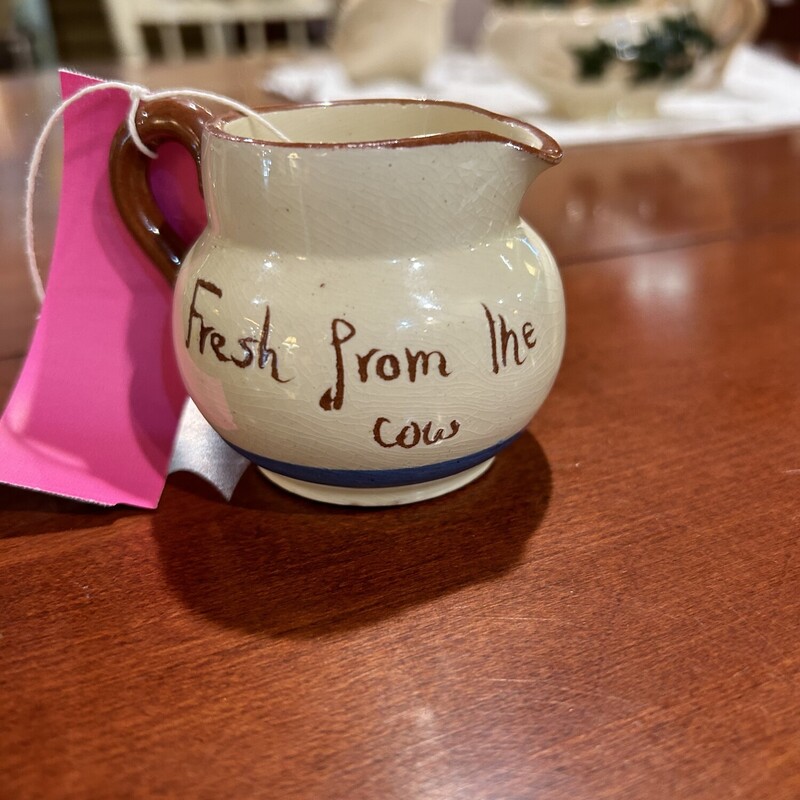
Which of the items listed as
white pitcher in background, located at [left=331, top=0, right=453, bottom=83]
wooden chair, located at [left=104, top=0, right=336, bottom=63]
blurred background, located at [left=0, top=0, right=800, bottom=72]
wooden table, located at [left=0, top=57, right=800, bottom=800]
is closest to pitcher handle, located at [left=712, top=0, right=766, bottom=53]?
white pitcher in background, located at [left=331, top=0, right=453, bottom=83]

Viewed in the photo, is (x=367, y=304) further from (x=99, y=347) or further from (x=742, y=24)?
(x=742, y=24)

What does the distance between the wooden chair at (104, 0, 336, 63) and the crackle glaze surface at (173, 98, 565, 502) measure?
199 centimetres

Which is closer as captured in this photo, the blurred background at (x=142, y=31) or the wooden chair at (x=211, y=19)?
the wooden chair at (x=211, y=19)

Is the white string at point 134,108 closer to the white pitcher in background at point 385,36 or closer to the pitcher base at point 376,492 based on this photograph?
the pitcher base at point 376,492

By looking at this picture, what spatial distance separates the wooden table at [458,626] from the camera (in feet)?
0.83

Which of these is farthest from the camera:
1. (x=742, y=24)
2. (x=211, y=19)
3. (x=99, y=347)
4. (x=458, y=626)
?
(x=211, y=19)

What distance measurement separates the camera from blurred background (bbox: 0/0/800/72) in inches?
92.3

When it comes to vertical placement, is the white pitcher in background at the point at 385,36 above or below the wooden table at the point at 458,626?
below

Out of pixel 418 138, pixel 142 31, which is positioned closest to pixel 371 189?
pixel 418 138

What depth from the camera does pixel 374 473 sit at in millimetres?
352

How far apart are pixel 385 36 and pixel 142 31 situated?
4.85 ft

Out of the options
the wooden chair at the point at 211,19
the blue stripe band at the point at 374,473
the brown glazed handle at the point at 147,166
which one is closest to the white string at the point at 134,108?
the brown glazed handle at the point at 147,166

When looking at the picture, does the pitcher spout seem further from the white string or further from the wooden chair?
the wooden chair

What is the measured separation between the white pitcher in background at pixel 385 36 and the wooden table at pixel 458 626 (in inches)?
37.2
